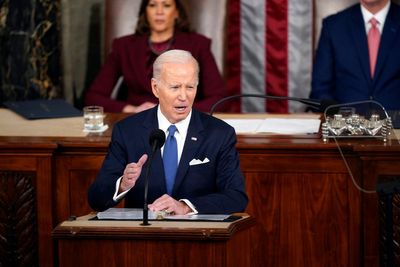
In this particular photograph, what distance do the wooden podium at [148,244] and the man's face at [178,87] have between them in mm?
619

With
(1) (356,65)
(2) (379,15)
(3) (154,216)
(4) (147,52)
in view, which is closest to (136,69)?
(4) (147,52)

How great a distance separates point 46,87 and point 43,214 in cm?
228

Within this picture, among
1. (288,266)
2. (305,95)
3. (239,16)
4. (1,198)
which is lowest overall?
(288,266)

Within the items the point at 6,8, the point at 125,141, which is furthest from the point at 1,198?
the point at 6,8

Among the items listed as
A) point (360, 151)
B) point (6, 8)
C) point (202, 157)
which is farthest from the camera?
point (6, 8)

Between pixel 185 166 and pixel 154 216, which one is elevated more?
pixel 185 166

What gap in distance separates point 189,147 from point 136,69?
8.10ft

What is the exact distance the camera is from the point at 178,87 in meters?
3.93

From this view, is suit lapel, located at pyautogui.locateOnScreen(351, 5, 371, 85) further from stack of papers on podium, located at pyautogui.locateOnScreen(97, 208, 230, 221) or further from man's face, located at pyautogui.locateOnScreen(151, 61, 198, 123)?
stack of papers on podium, located at pyautogui.locateOnScreen(97, 208, 230, 221)

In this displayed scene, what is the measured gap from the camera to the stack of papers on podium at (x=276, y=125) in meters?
5.05

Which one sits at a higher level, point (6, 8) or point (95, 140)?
point (6, 8)

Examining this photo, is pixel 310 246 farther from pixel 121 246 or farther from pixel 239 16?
pixel 239 16

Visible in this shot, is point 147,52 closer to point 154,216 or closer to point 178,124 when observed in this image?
point 178,124

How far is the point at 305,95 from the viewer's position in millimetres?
7039
